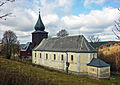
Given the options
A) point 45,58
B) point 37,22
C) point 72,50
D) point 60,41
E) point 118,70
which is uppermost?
point 37,22

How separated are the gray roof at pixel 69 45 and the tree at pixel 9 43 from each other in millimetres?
13516

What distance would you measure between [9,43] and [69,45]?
A: 2318 centimetres

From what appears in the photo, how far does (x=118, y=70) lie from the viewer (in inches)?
1054

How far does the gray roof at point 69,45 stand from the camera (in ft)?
75.3

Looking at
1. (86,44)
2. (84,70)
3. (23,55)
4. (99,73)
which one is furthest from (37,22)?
(99,73)

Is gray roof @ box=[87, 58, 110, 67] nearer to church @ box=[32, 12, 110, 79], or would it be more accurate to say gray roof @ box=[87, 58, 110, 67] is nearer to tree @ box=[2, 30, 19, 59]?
church @ box=[32, 12, 110, 79]

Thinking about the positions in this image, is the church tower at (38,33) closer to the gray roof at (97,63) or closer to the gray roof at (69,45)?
the gray roof at (69,45)

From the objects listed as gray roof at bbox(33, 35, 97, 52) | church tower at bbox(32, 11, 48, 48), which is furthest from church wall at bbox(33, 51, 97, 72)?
church tower at bbox(32, 11, 48, 48)

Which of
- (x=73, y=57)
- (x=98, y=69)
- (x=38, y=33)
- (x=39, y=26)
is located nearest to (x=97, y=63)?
(x=98, y=69)

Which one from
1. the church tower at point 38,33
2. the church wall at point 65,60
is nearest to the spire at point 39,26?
the church tower at point 38,33

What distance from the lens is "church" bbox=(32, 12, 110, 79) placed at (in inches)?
832

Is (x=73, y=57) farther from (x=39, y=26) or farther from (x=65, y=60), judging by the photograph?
(x=39, y=26)

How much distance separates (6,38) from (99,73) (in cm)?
3080

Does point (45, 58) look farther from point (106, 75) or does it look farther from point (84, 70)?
point (106, 75)
